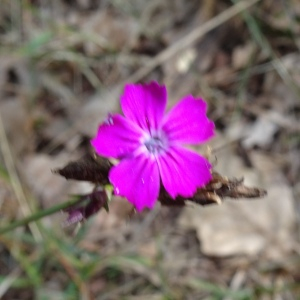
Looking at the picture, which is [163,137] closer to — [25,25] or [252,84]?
[252,84]

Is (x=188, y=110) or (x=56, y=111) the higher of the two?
(x=56, y=111)

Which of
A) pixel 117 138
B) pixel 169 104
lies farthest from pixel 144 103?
pixel 169 104

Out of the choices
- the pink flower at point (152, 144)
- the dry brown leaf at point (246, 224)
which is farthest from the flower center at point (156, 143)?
the dry brown leaf at point (246, 224)

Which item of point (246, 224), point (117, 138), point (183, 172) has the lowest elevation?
point (246, 224)

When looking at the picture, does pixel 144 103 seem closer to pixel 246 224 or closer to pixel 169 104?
pixel 246 224

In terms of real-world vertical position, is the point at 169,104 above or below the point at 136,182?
above

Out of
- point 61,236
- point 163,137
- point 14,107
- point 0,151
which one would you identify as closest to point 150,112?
point 163,137

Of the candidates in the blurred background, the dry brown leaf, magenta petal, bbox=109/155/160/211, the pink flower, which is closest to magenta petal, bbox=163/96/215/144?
the pink flower
